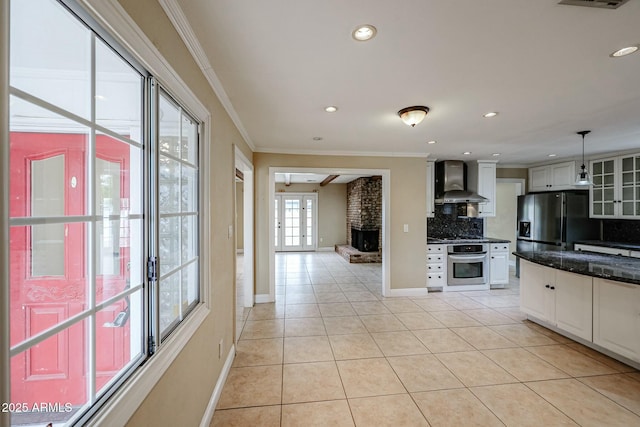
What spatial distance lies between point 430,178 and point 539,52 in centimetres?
351

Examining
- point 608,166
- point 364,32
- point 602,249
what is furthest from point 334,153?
point 608,166

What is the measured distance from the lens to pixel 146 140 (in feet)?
3.82

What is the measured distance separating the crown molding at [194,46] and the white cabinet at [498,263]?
16.5 feet

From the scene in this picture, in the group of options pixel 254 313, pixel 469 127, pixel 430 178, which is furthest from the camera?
pixel 430 178

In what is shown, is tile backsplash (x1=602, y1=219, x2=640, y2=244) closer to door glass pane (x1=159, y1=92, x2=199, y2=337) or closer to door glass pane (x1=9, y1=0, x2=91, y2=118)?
door glass pane (x1=159, y1=92, x2=199, y2=337)

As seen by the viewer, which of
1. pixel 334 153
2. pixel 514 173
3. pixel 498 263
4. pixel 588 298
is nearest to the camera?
pixel 588 298

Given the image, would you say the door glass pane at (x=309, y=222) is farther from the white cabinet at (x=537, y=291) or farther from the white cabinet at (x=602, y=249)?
the white cabinet at (x=602, y=249)

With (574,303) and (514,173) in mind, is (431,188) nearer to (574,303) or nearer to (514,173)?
(514,173)

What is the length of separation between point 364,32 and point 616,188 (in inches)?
226

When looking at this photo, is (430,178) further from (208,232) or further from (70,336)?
(70,336)

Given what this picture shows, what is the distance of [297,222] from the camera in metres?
9.29

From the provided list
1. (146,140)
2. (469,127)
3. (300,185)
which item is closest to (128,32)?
(146,140)

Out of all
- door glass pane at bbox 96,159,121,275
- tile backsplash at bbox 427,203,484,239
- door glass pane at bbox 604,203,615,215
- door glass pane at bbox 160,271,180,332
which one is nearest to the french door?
tile backsplash at bbox 427,203,484,239

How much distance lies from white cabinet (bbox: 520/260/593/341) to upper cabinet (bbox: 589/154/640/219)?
2.58 meters
